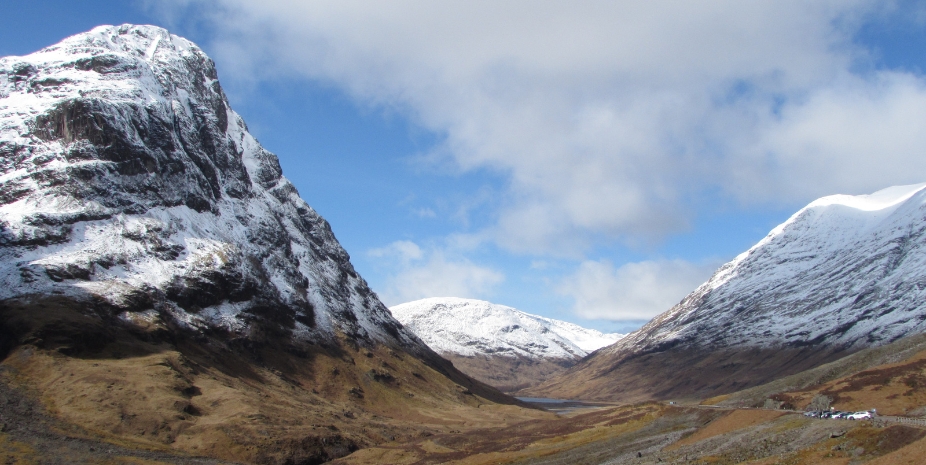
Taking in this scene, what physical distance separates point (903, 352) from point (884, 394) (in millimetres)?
45833

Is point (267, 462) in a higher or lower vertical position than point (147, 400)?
lower

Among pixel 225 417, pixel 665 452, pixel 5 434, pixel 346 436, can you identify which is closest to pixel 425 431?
pixel 346 436

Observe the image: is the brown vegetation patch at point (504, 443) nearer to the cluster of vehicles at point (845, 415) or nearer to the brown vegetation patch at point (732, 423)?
the brown vegetation patch at point (732, 423)

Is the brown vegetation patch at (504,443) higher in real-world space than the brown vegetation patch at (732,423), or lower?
lower

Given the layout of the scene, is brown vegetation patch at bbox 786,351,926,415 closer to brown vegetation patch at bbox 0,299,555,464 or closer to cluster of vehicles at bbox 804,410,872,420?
cluster of vehicles at bbox 804,410,872,420

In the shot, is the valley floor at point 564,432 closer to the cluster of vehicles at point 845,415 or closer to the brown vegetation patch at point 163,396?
the brown vegetation patch at point 163,396

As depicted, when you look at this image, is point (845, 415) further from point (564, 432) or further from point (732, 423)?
point (564, 432)

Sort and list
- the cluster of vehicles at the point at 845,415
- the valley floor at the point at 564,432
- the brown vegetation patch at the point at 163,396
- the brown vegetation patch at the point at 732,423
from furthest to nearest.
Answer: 1. the brown vegetation patch at the point at 163,396
2. the brown vegetation patch at the point at 732,423
3. the cluster of vehicles at the point at 845,415
4. the valley floor at the point at 564,432

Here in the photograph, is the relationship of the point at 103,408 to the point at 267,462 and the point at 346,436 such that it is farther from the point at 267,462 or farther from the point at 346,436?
the point at 346,436

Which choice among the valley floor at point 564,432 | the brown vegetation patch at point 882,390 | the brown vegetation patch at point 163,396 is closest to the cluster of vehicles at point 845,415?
the valley floor at point 564,432

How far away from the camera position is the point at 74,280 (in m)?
176

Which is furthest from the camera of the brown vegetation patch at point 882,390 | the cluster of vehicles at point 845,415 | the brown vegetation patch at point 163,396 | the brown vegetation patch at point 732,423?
the brown vegetation patch at point 163,396

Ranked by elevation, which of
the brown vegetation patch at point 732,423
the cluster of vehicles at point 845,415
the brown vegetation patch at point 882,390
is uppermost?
the brown vegetation patch at point 882,390

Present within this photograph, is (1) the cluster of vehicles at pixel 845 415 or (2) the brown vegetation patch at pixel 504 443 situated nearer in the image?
(1) the cluster of vehicles at pixel 845 415
